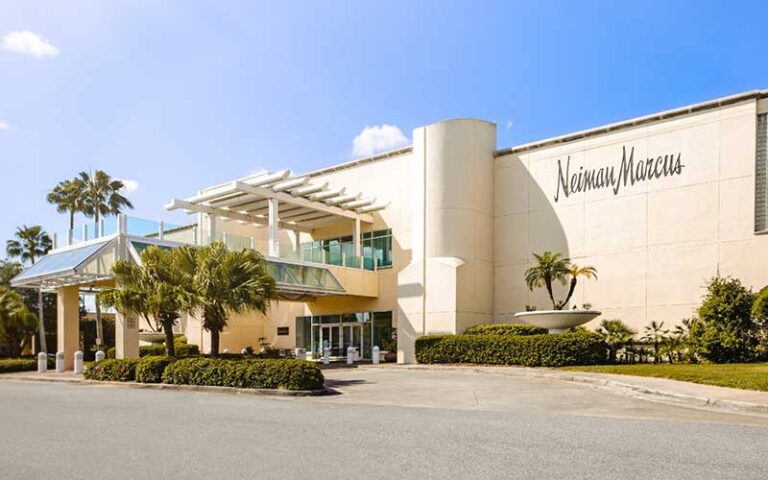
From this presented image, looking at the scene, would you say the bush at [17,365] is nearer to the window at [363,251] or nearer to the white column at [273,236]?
the white column at [273,236]

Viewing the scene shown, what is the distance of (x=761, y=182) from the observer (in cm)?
2534

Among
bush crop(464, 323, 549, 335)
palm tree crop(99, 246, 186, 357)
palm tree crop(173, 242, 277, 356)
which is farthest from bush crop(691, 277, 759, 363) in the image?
palm tree crop(99, 246, 186, 357)

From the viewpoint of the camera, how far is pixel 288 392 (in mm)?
17094

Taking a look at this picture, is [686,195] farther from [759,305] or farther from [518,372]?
[518,372]

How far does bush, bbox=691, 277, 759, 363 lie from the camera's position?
2319 centimetres

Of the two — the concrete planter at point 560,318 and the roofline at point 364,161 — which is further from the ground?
the roofline at point 364,161

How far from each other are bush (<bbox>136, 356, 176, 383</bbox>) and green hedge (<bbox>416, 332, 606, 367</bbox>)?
37.7ft

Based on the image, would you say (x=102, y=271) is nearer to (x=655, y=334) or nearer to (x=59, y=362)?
(x=59, y=362)

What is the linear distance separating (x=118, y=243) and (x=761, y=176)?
80.2 ft

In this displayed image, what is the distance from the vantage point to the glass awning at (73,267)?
26766 millimetres

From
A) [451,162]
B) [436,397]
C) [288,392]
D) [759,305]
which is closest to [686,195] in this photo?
[759,305]

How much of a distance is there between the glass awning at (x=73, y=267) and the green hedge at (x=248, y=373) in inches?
295

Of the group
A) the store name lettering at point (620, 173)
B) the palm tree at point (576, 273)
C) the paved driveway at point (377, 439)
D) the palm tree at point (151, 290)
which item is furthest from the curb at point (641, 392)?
the palm tree at point (151, 290)

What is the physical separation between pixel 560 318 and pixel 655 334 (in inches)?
149
